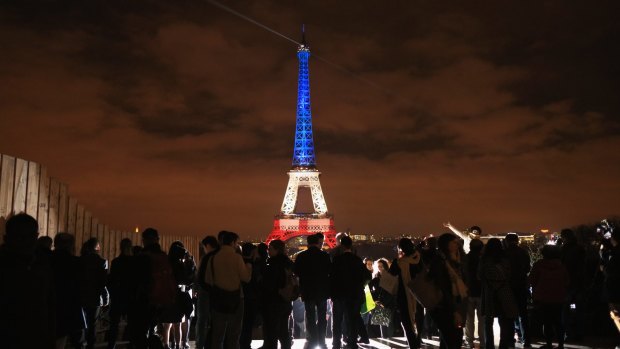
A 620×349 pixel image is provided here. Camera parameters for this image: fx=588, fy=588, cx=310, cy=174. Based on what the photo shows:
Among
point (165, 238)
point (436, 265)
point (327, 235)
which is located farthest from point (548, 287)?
point (327, 235)

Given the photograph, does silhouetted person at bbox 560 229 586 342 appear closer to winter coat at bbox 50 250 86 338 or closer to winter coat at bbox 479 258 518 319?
winter coat at bbox 479 258 518 319

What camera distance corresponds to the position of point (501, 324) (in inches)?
330

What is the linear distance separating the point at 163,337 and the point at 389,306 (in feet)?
13.8

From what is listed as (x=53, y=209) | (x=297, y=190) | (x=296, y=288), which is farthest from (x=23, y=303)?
(x=297, y=190)

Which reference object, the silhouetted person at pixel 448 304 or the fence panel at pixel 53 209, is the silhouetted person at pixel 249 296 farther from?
the fence panel at pixel 53 209

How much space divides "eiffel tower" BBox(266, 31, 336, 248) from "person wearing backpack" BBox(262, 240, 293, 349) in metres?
67.1

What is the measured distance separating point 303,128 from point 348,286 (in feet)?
230

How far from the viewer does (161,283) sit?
7.47 meters

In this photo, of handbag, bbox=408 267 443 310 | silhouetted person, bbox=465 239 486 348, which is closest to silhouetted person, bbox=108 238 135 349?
handbag, bbox=408 267 443 310

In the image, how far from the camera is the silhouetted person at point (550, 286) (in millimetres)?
8531

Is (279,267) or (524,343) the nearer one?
(279,267)

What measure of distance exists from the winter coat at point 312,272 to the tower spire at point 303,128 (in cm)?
6724

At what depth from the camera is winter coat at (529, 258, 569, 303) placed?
8.52 metres

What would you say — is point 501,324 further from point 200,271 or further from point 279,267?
point 200,271
